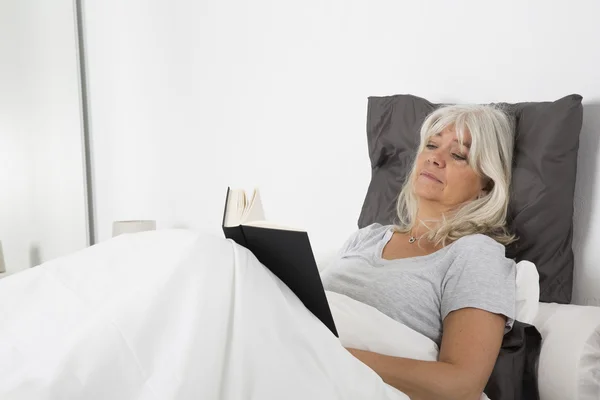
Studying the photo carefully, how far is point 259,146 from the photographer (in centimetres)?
227

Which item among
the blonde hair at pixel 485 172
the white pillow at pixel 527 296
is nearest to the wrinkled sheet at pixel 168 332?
the white pillow at pixel 527 296

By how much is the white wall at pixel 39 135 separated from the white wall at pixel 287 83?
110mm

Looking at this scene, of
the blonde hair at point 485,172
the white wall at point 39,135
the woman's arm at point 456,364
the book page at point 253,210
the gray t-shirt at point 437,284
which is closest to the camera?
the woman's arm at point 456,364

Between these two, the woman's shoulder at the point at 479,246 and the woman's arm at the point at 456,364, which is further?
the woman's shoulder at the point at 479,246

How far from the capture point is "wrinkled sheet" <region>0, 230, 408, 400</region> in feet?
2.42

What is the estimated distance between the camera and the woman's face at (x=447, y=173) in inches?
56.1

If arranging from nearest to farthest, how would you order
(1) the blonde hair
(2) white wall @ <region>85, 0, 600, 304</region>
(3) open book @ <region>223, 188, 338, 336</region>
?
(3) open book @ <region>223, 188, 338, 336</region> < (1) the blonde hair < (2) white wall @ <region>85, 0, 600, 304</region>

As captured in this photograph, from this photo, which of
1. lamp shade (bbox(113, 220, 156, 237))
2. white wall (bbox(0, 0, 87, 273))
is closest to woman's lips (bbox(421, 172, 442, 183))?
lamp shade (bbox(113, 220, 156, 237))

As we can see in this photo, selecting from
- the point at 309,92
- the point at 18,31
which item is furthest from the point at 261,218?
the point at 18,31

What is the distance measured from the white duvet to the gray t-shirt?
1.05 feet

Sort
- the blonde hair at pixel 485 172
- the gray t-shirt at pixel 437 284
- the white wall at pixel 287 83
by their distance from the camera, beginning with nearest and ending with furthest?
1. the gray t-shirt at pixel 437 284
2. the blonde hair at pixel 485 172
3. the white wall at pixel 287 83

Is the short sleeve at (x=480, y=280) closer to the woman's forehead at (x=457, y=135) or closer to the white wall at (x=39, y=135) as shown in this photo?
the woman's forehead at (x=457, y=135)

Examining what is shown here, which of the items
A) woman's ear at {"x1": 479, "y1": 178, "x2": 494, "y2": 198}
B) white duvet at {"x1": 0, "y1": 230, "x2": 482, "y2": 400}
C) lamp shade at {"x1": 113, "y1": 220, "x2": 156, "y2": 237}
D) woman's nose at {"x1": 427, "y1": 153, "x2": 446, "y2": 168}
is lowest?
lamp shade at {"x1": 113, "y1": 220, "x2": 156, "y2": 237}

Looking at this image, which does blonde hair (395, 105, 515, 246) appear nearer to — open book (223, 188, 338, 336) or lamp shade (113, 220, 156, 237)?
open book (223, 188, 338, 336)
